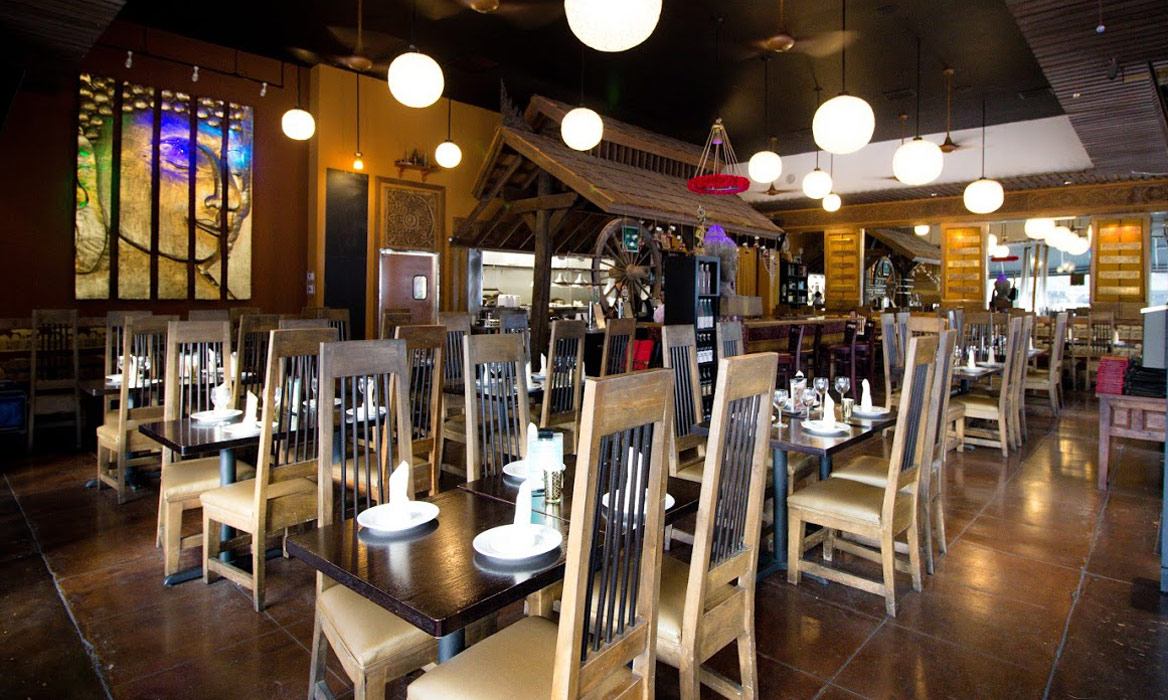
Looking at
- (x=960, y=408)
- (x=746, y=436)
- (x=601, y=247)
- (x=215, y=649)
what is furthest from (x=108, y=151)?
(x=960, y=408)

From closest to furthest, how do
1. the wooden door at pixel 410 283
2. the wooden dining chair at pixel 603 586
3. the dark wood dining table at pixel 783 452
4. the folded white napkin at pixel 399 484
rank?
the wooden dining chair at pixel 603 586
the folded white napkin at pixel 399 484
the dark wood dining table at pixel 783 452
the wooden door at pixel 410 283

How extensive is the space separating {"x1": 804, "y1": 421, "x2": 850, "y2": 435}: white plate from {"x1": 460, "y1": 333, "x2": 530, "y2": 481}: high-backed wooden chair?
4.64 ft

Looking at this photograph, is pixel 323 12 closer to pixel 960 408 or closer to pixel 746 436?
pixel 746 436

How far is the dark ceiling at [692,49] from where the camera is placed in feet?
20.6

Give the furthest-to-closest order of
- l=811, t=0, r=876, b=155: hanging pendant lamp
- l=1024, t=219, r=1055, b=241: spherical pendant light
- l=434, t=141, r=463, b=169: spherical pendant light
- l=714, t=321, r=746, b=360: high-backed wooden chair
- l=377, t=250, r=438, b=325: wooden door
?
l=1024, t=219, r=1055, b=241: spherical pendant light
l=377, t=250, r=438, b=325: wooden door
l=434, t=141, r=463, b=169: spherical pendant light
l=811, t=0, r=876, b=155: hanging pendant lamp
l=714, t=321, r=746, b=360: high-backed wooden chair

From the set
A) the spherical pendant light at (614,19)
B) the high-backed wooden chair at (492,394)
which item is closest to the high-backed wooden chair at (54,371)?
the high-backed wooden chair at (492,394)

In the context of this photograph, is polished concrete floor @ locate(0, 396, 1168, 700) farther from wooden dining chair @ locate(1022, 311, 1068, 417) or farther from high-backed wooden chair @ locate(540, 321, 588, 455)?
wooden dining chair @ locate(1022, 311, 1068, 417)

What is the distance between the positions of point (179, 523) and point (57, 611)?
548mm

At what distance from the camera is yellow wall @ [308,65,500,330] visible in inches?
344

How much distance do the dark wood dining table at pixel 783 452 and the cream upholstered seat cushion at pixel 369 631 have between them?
1723mm

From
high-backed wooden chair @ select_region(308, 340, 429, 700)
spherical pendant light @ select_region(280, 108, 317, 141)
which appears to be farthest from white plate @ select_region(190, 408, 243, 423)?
spherical pendant light @ select_region(280, 108, 317, 141)

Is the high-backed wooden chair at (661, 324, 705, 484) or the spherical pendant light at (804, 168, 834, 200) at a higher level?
the spherical pendant light at (804, 168, 834, 200)

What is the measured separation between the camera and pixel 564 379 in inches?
178

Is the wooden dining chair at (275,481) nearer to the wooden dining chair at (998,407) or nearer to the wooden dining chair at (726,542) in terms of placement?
the wooden dining chair at (726,542)
